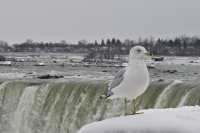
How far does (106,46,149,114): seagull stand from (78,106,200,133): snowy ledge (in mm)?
402

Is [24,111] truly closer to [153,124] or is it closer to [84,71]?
[84,71]

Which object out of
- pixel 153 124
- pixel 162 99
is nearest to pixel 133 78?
pixel 153 124

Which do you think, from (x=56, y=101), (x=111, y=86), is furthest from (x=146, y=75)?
(x=56, y=101)

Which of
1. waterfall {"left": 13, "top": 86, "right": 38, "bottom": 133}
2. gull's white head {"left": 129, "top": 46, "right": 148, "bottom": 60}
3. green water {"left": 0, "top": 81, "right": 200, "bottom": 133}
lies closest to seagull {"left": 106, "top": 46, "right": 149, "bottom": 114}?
gull's white head {"left": 129, "top": 46, "right": 148, "bottom": 60}

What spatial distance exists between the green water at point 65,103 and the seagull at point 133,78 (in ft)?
29.8

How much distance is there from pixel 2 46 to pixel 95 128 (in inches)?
4283

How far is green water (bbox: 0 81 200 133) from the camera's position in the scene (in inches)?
667

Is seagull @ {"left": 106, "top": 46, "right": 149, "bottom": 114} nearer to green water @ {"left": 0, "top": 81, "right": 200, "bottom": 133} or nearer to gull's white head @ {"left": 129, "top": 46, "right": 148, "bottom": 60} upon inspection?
gull's white head @ {"left": 129, "top": 46, "right": 148, "bottom": 60}

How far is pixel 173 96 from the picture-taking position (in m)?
16.7

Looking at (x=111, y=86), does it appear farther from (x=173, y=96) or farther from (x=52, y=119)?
(x=52, y=119)

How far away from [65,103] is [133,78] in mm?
12967

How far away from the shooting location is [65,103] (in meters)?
19.2

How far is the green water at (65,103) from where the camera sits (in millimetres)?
16938

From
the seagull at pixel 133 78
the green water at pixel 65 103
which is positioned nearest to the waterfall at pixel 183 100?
the green water at pixel 65 103
